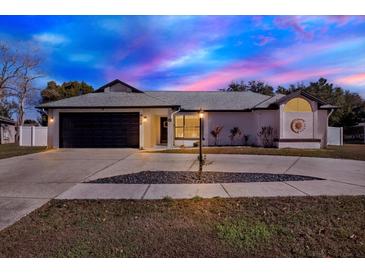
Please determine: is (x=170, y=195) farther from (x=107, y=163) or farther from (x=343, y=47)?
(x=343, y=47)

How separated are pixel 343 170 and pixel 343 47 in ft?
14.7

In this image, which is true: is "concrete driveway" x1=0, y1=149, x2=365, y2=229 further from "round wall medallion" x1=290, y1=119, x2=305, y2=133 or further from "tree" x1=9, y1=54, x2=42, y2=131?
"tree" x1=9, y1=54, x2=42, y2=131

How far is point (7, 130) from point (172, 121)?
26.2 meters

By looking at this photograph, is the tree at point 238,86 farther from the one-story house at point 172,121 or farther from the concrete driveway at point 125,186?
the concrete driveway at point 125,186

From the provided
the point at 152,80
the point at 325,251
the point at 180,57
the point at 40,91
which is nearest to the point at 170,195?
the point at 325,251

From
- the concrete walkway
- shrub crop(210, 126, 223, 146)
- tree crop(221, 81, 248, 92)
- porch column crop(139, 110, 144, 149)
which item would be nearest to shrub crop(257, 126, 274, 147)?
shrub crop(210, 126, 223, 146)

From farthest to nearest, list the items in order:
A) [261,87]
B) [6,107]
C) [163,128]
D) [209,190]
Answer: [261,87] → [6,107] → [163,128] → [209,190]

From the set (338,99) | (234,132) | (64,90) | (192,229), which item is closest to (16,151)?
(234,132)

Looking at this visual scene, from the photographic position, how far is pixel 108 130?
17.0m

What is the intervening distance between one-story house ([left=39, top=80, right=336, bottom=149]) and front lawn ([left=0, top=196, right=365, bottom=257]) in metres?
11.7

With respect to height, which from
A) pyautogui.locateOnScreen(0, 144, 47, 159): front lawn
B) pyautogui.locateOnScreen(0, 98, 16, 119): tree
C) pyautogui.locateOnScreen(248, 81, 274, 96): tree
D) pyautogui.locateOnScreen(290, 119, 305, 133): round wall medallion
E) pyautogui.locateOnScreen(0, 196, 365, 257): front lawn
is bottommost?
pyautogui.locateOnScreen(0, 196, 365, 257): front lawn

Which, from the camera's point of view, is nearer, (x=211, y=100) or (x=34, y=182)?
(x=34, y=182)

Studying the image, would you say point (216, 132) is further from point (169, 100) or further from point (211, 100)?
point (169, 100)

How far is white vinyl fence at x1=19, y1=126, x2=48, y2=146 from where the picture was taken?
75.2 feet
